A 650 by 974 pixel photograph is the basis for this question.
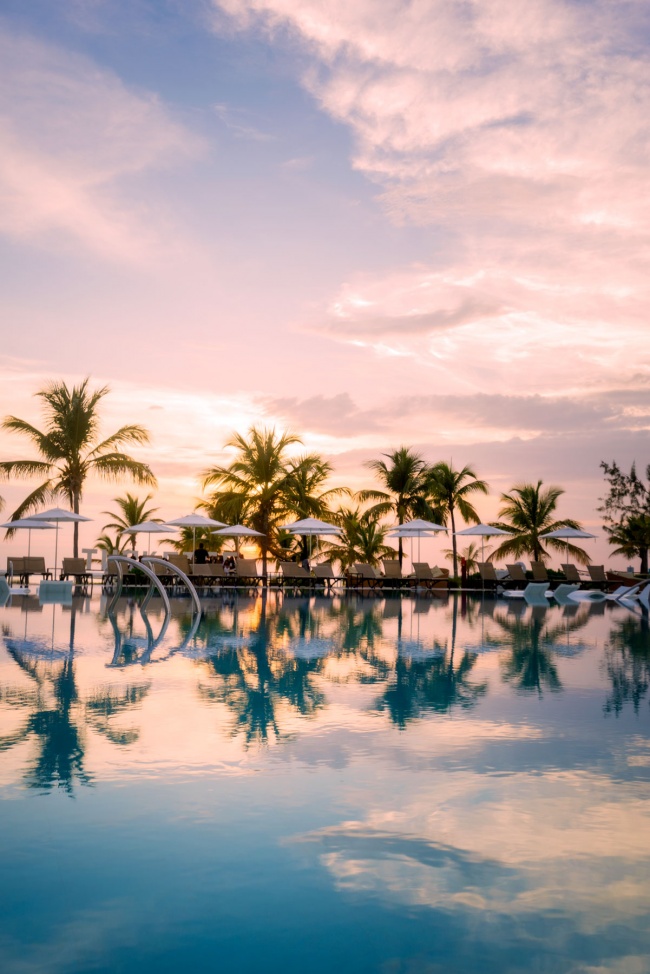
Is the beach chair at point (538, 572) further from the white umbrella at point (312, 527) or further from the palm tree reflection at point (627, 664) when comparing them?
the palm tree reflection at point (627, 664)

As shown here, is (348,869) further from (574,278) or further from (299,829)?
(574,278)

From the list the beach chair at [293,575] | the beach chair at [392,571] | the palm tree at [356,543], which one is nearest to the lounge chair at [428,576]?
the beach chair at [392,571]

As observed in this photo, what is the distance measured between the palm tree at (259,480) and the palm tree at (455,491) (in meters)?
6.16

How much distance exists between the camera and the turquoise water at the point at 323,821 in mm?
2834

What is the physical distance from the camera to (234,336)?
25344 mm

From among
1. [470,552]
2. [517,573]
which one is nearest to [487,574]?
[517,573]

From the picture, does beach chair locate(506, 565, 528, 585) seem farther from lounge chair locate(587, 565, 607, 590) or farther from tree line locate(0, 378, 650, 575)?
tree line locate(0, 378, 650, 575)

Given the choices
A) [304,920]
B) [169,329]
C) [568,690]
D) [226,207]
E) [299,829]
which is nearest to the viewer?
[304,920]

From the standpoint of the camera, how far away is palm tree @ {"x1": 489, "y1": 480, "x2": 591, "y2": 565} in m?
32.8

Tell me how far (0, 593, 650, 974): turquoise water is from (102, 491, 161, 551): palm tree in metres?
24.6

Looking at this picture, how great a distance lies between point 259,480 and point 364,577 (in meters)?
6.09

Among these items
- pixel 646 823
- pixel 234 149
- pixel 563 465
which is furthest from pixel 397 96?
pixel 563 465

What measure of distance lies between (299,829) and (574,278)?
19864mm

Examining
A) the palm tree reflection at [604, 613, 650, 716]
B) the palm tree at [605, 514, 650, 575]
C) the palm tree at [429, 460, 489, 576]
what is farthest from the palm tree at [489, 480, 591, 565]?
the palm tree reflection at [604, 613, 650, 716]
